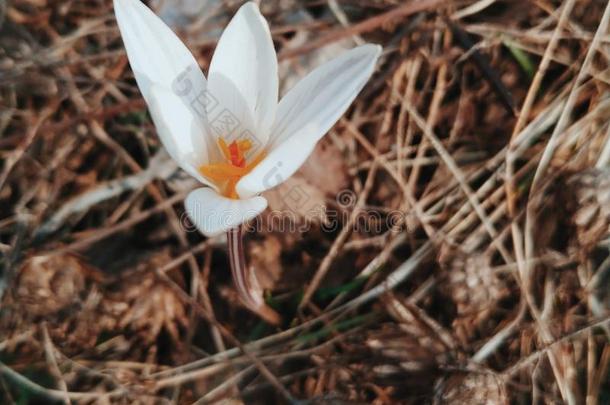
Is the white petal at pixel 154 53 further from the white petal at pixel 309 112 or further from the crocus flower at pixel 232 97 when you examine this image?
the white petal at pixel 309 112

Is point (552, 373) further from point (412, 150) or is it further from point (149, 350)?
point (149, 350)

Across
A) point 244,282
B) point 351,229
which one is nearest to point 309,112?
point 244,282

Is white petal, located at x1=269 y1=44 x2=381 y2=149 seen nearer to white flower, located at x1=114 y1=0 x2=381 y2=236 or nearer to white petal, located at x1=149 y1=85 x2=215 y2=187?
white flower, located at x1=114 y1=0 x2=381 y2=236

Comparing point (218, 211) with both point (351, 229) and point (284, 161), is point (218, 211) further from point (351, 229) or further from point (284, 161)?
point (351, 229)

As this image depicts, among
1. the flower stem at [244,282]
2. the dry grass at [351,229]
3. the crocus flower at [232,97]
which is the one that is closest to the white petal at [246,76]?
the crocus flower at [232,97]

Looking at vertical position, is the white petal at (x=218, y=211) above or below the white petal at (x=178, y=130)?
below

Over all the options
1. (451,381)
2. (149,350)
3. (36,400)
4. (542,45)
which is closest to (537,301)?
(451,381)

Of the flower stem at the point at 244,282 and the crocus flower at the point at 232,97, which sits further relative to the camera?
the flower stem at the point at 244,282
